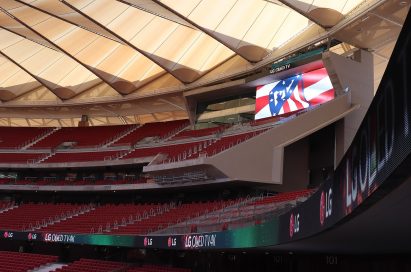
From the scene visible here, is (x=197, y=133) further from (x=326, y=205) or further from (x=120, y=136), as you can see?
(x=326, y=205)

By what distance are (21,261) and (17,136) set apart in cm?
1798

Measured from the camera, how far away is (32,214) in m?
38.0

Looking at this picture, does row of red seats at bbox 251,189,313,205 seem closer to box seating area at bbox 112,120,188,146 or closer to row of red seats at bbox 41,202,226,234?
row of red seats at bbox 41,202,226,234

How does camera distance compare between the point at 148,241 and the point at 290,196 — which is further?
the point at 148,241

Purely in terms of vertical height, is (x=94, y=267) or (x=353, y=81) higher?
(x=353, y=81)

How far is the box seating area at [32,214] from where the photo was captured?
3609 centimetres

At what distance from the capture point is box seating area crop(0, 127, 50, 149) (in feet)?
152

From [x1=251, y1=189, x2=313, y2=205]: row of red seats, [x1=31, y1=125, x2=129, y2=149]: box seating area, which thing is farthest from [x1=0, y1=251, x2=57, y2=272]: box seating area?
[x1=251, y1=189, x2=313, y2=205]: row of red seats

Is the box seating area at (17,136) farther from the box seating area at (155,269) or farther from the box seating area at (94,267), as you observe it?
the box seating area at (155,269)

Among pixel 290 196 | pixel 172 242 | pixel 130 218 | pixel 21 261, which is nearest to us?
pixel 290 196

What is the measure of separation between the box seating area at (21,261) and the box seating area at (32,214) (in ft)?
5.88

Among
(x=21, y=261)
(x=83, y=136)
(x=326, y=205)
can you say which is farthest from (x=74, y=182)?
(x=326, y=205)

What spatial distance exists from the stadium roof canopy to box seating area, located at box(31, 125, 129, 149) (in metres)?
1.24

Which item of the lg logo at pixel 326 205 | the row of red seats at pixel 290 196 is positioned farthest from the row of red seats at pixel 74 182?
the lg logo at pixel 326 205
